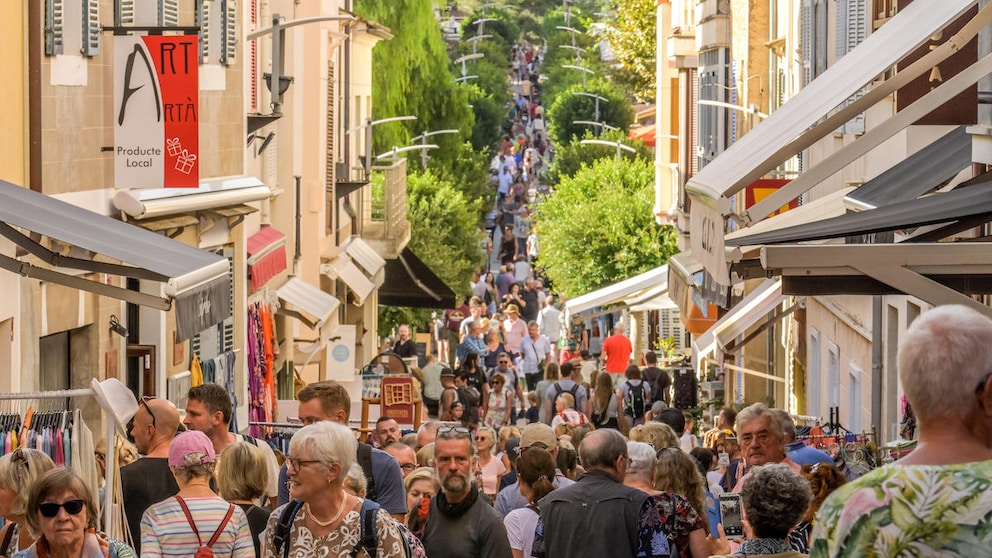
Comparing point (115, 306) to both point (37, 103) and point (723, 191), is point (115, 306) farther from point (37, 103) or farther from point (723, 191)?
point (723, 191)

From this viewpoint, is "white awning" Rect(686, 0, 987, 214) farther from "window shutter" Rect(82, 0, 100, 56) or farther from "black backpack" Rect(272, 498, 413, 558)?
"window shutter" Rect(82, 0, 100, 56)

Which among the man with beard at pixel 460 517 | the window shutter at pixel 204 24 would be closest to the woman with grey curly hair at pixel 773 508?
the man with beard at pixel 460 517

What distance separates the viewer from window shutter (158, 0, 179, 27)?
693 inches

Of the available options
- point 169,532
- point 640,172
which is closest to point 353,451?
point 169,532

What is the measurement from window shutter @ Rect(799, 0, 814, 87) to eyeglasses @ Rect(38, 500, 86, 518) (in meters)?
15.4

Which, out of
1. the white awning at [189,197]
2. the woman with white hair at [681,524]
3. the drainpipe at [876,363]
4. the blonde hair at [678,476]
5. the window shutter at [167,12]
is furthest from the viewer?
the window shutter at [167,12]

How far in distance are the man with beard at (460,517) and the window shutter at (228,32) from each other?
44.2ft

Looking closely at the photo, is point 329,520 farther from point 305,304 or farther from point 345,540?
point 305,304

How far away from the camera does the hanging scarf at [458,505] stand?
8258mm

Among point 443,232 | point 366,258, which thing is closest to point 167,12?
point 366,258

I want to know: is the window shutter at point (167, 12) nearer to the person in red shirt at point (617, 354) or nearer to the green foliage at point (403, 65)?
the person in red shirt at point (617, 354)

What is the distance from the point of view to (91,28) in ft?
50.4

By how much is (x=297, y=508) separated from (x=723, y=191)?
4378mm

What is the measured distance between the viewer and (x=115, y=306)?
55.7ft
